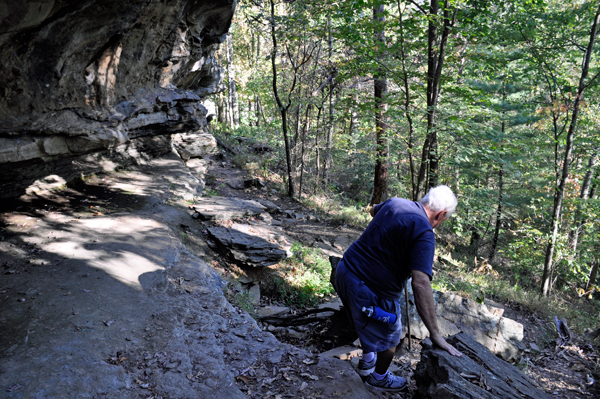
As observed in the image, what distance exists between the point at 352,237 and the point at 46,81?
8534mm

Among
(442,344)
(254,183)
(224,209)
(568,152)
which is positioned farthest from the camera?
(254,183)

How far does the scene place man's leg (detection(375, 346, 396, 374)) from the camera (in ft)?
9.88

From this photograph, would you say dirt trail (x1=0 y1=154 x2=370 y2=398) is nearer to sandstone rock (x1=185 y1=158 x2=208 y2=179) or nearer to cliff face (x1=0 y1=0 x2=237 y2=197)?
cliff face (x1=0 y1=0 x2=237 y2=197)

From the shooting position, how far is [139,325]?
3.70 metres

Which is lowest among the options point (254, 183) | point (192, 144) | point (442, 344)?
point (254, 183)

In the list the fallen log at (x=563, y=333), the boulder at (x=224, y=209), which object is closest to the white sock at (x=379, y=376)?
the fallen log at (x=563, y=333)

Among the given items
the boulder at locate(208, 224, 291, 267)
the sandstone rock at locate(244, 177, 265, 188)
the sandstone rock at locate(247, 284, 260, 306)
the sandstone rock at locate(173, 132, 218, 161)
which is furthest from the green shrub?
the sandstone rock at locate(173, 132, 218, 161)

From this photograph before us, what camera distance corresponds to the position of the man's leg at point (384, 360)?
3.01 m

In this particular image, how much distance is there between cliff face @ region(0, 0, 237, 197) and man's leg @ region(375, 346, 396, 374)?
5465mm

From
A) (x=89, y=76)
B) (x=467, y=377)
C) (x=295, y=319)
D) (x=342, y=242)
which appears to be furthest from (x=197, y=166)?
(x=467, y=377)

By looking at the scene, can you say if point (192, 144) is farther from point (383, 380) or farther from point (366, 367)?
point (383, 380)

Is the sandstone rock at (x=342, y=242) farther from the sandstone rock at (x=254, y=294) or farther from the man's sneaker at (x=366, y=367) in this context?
the man's sneaker at (x=366, y=367)

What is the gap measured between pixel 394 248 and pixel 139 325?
9.74 ft

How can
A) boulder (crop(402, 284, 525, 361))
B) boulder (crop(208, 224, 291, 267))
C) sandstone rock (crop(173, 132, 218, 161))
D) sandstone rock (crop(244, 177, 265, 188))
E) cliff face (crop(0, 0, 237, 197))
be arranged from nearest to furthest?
1. cliff face (crop(0, 0, 237, 197))
2. boulder (crop(402, 284, 525, 361))
3. boulder (crop(208, 224, 291, 267))
4. sandstone rock (crop(173, 132, 218, 161))
5. sandstone rock (crop(244, 177, 265, 188))
